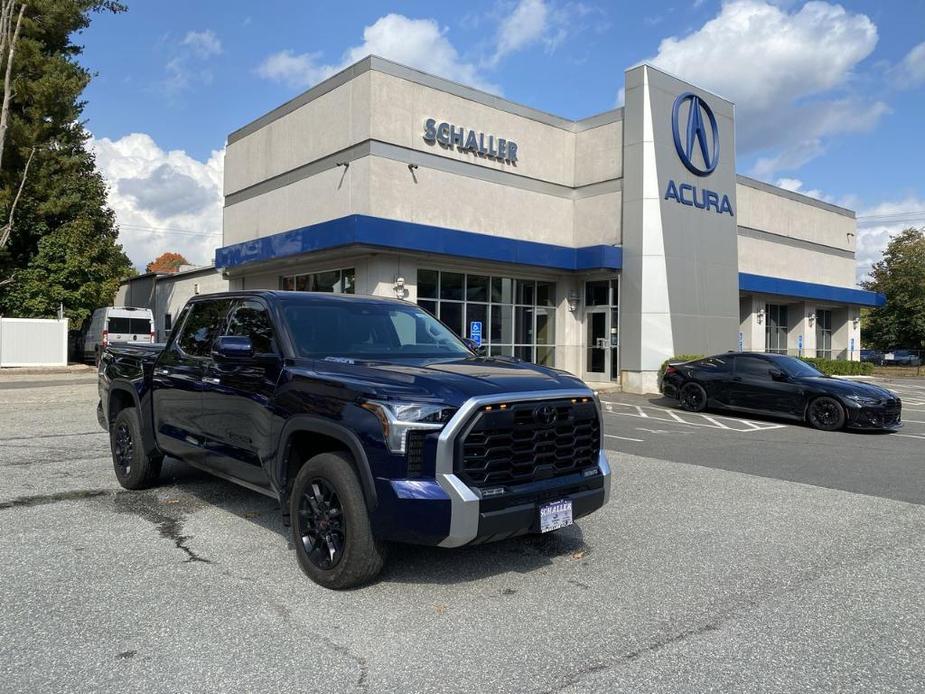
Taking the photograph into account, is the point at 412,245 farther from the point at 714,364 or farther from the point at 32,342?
the point at 32,342

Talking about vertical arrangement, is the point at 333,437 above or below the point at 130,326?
below

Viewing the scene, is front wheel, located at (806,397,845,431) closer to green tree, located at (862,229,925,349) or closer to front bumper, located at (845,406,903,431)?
front bumper, located at (845,406,903,431)

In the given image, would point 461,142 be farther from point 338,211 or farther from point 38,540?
point 38,540

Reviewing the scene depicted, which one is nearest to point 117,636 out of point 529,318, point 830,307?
point 529,318

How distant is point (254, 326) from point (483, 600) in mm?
2694

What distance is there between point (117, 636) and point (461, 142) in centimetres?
1796

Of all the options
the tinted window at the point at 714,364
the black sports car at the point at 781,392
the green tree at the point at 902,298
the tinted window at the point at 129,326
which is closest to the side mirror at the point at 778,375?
the black sports car at the point at 781,392

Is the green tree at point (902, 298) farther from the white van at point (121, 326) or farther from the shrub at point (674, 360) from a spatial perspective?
the white van at point (121, 326)

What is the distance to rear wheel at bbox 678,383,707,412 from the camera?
15.6 metres

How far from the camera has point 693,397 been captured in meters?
15.8

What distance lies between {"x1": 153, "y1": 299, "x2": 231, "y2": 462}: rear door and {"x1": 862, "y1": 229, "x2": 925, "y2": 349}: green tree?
50.5 meters

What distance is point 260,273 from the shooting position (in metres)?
23.8

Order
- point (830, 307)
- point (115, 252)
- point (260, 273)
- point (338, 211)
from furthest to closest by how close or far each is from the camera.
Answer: point (830, 307)
point (115, 252)
point (260, 273)
point (338, 211)

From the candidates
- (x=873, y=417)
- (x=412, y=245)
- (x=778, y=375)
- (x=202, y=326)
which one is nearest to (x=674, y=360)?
(x=778, y=375)
